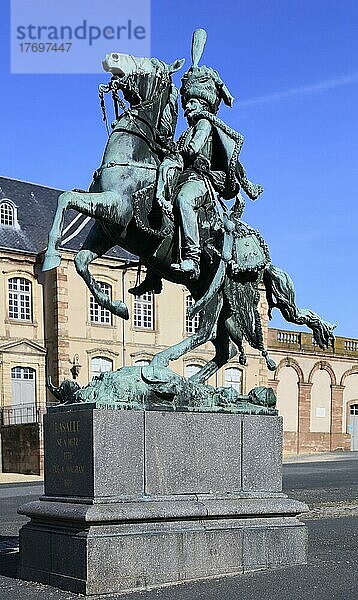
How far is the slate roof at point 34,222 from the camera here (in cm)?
3784

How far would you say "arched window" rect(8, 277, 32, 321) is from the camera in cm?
3691

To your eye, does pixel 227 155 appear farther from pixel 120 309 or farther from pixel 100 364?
pixel 100 364

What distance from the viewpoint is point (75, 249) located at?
37.2m

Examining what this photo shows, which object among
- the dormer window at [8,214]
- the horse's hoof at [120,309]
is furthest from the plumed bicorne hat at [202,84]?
the dormer window at [8,214]

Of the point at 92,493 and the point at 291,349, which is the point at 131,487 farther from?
the point at 291,349

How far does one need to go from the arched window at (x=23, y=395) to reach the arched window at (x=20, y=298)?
2.23 metres

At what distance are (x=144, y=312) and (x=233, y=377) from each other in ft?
19.1

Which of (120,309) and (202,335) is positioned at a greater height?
(120,309)

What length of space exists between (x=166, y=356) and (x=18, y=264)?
29.9 metres

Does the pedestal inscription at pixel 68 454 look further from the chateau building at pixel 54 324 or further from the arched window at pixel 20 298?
the arched window at pixel 20 298

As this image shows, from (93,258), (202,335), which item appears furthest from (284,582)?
(93,258)

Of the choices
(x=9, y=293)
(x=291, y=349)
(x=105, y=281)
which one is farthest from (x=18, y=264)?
(x=291, y=349)

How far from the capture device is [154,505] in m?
7.25

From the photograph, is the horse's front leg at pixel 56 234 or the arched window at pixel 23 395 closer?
the horse's front leg at pixel 56 234
